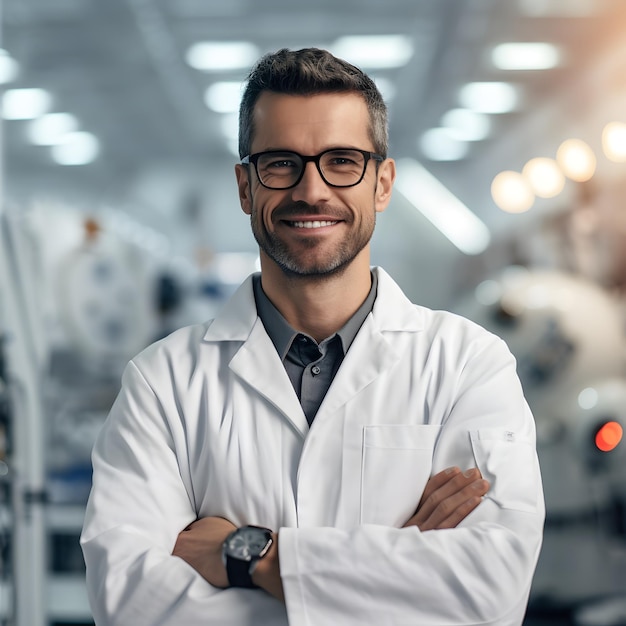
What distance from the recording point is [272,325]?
1296mm

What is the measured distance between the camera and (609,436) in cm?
326

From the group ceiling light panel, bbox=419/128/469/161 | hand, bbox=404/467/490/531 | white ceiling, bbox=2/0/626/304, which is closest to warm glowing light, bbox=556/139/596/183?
white ceiling, bbox=2/0/626/304

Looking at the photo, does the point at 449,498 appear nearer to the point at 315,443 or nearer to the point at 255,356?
the point at 315,443

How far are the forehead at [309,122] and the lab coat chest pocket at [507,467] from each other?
42 centimetres

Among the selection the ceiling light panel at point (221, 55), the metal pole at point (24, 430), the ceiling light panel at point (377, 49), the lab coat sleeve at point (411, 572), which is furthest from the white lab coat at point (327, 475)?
the ceiling light panel at point (221, 55)

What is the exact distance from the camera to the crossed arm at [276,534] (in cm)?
110

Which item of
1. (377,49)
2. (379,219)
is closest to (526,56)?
(377,49)

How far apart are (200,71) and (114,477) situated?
575 cm

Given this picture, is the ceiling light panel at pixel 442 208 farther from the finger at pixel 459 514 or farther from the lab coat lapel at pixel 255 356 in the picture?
the finger at pixel 459 514

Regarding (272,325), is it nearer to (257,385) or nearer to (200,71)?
(257,385)

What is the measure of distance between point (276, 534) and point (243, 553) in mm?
55

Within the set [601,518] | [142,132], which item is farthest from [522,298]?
[142,132]

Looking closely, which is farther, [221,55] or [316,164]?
[221,55]

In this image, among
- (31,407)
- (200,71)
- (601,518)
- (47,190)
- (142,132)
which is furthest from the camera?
(47,190)
